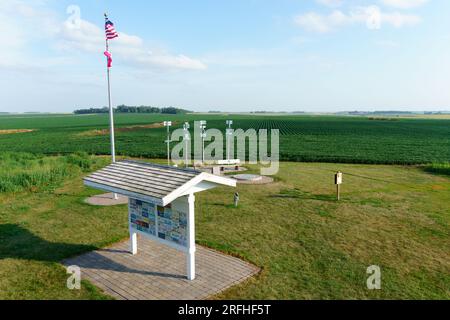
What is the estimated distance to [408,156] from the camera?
31859mm

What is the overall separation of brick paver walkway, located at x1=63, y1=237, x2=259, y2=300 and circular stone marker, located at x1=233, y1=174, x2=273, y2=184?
397 inches

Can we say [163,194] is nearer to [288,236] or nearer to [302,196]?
[288,236]

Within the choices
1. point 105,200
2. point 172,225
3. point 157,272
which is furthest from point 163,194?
point 105,200

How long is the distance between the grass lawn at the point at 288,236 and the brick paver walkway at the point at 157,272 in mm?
402

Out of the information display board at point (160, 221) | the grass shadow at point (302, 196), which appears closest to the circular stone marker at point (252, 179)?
the grass shadow at point (302, 196)

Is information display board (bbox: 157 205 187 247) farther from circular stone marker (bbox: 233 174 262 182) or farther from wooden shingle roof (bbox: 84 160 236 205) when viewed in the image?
circular stone marker (bbox: 233 174 262 182)

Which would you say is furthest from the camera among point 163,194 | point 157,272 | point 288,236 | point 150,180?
point 288,236

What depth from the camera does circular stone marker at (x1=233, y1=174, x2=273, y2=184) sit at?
20.0 metres

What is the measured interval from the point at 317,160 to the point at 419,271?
22071 mm

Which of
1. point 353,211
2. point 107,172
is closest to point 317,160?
point 353,211

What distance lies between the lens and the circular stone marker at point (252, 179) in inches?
786

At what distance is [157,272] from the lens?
873 cm

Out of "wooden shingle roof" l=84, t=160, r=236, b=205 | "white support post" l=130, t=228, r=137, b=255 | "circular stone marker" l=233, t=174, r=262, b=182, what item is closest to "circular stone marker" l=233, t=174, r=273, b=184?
"circular stone marker" l=233, t=174, r=262, b=182

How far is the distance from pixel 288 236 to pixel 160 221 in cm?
491
